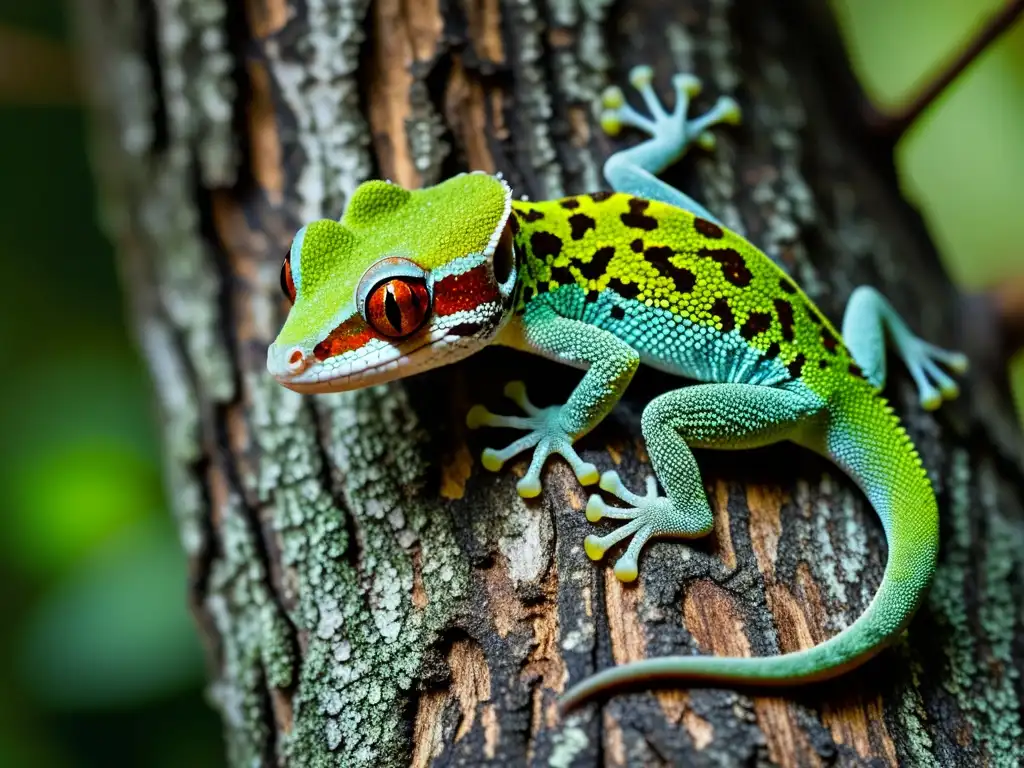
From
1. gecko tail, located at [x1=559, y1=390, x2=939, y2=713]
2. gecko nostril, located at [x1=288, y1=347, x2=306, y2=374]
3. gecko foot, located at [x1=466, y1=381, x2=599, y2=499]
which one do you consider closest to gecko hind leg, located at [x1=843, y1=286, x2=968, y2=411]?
gecko tail, located at [x1=559, y1=390, x2=939, y2=713]

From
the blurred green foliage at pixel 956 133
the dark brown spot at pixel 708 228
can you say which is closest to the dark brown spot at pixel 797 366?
the dark brown spot at pixel 708 228

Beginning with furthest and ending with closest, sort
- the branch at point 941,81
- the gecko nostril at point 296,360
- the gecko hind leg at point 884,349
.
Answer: the branch at point 941,81 → the gecko hind leg at point 884,349 → the gecko nostril at point 296,360

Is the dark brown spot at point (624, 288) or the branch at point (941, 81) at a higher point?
the branch at point (941, 81)

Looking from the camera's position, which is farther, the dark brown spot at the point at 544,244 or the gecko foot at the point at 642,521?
the dark brown spot at the point at 544,244

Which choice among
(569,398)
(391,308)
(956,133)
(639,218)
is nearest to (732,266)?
(639,218)

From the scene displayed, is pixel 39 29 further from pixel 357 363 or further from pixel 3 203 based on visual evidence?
pixel 357 363

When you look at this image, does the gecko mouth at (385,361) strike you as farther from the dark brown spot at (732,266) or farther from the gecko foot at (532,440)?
the dark brown spot at (732,266)
